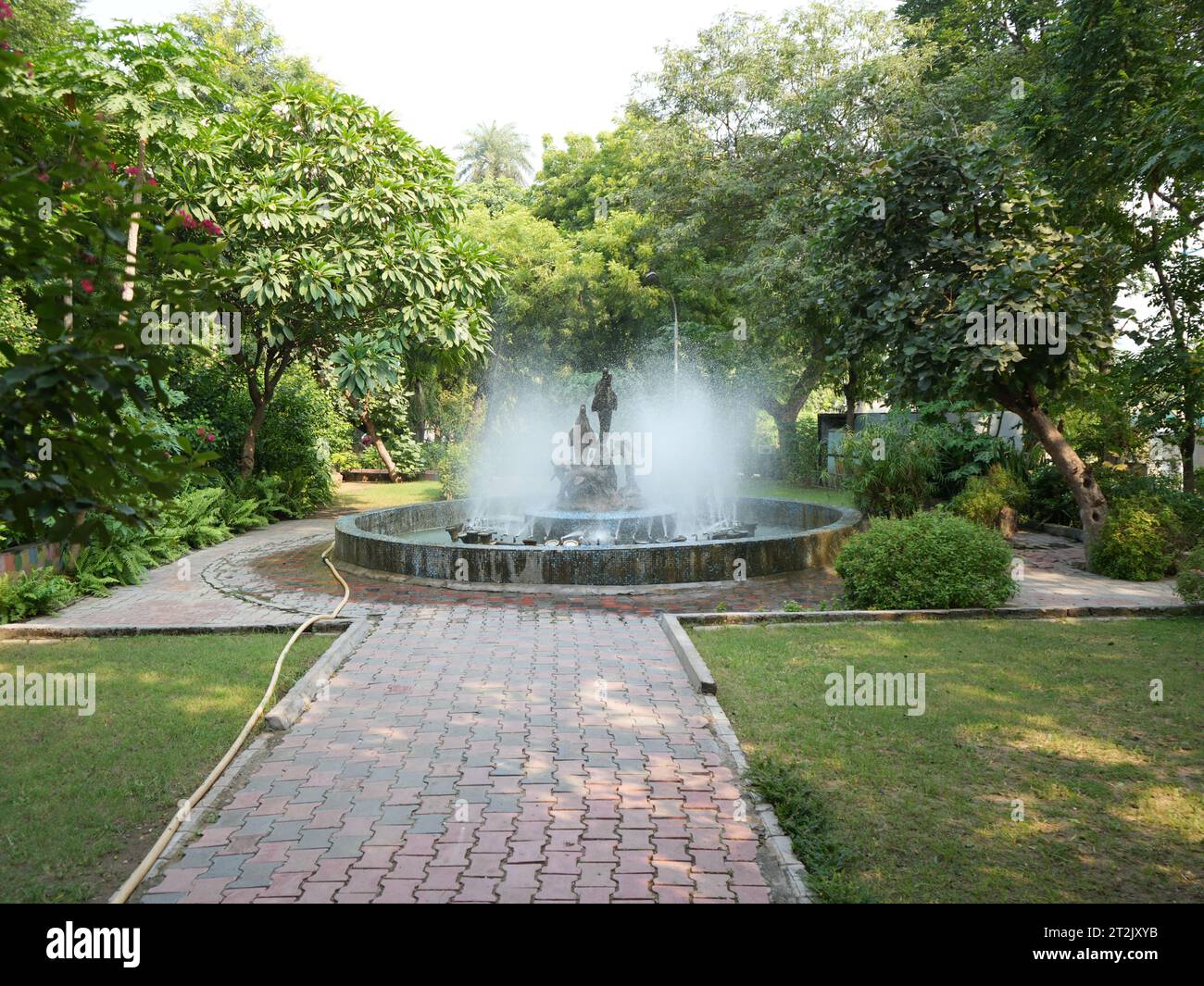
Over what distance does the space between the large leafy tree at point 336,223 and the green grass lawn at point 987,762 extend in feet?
32.9

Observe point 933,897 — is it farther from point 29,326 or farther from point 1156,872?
point 29,326

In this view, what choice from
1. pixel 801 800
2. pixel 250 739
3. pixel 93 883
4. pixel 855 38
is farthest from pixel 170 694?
pixel 855 38

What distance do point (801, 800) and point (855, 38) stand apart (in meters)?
27.5

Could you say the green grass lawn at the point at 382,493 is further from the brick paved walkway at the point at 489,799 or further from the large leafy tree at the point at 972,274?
the brick paved walkway at the point at 489,799

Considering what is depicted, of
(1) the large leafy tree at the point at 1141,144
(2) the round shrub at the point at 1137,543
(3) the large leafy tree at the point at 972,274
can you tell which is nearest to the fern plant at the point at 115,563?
(3) the large leafy tree at the point at 972,274

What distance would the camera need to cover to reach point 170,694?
6.85 metres

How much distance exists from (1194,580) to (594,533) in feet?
28.9

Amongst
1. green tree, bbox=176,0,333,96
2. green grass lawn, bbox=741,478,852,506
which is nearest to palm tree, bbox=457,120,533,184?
green tree, bbox=176,0,333,96

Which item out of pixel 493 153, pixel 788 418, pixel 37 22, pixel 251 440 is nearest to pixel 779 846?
pixel 251 440

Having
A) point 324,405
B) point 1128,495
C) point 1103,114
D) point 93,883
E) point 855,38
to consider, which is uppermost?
point 855,38

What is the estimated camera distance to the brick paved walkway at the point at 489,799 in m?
4.02

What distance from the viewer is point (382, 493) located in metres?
27.7

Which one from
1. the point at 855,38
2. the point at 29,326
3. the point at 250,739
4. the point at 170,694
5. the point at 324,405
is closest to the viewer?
the point at 250,739

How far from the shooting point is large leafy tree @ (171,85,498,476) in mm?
14703
